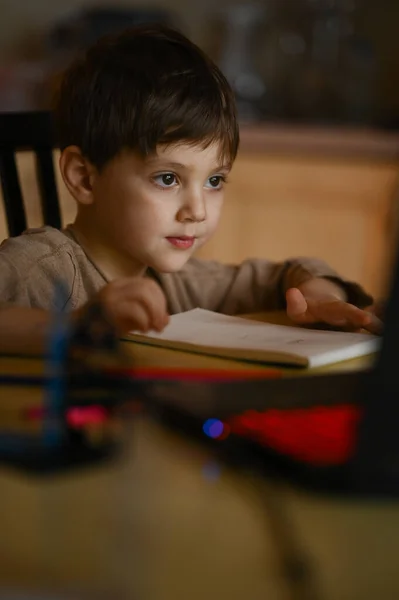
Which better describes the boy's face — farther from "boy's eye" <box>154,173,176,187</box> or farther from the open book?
the open book

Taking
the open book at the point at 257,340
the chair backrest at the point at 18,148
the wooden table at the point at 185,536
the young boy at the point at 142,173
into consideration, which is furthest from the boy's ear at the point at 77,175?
the wooden table at the point at 185,536

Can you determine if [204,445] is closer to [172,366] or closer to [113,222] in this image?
[172,366]

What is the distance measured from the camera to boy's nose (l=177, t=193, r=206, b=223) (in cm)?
112

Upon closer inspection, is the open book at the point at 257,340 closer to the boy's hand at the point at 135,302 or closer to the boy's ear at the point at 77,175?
the boy's hand at the point at 135,302

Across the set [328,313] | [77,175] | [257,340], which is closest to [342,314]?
[328,313]

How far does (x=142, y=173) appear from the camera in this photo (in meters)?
1.16

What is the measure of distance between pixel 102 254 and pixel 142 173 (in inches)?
5.7

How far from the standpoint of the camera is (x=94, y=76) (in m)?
1.20

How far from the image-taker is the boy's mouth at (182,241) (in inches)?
46.0

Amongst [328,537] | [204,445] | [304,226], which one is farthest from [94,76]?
[304,226]

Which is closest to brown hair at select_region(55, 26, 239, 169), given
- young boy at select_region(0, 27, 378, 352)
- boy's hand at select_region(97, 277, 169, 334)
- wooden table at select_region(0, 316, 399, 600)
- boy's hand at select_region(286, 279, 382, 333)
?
young boy at select_region(0, 27, 378, 352)

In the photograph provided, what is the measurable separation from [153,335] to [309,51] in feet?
8.54

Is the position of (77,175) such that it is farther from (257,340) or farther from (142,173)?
(257,340)

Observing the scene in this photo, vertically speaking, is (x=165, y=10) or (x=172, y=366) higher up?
(x=165, y=10)
